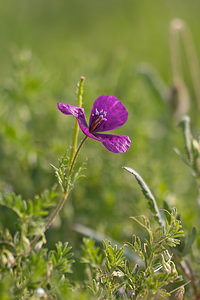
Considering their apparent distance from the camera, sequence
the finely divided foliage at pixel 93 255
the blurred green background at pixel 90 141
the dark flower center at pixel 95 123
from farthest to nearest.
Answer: the blurred green background at pixel 90 141 < the dark flower center at pixel 95 123 < the finely divided foliage at pixel 93 255

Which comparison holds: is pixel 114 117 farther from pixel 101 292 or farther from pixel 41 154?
pixel 41 154

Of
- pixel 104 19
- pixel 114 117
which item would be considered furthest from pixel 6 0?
pixel 114 117

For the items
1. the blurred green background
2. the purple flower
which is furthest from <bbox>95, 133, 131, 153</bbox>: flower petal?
the blurred green background

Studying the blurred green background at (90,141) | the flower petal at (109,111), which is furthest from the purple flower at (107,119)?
the blurred green background at (90,141)

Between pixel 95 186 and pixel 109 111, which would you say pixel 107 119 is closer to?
pixel 109 111

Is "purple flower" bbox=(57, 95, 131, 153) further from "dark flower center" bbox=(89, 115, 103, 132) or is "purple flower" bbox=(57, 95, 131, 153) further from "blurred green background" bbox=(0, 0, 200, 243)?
"blurred green background" bbox=(0, 0, 200, 243)

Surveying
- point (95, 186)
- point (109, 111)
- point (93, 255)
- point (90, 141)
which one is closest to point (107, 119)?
point (109, 111)

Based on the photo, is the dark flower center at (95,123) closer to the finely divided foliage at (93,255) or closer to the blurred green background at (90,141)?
the finely divided foliage at (93,255)

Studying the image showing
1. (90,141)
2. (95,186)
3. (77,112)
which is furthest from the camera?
(90,141)
